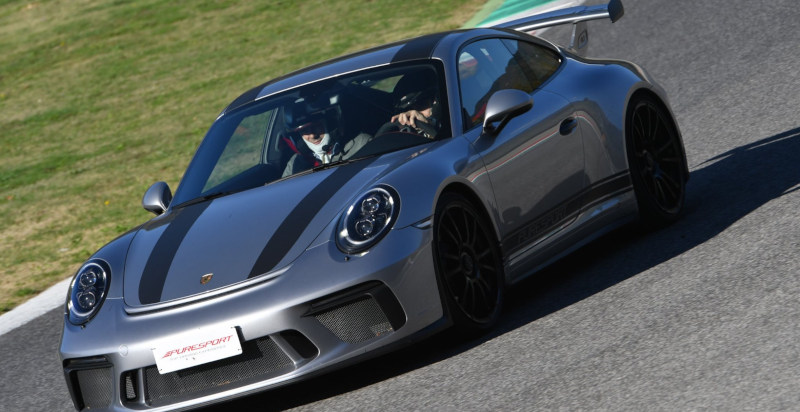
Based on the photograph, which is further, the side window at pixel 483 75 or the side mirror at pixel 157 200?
the side mirror at pixel 157 200

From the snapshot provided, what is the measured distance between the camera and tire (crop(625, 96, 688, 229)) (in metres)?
6.93

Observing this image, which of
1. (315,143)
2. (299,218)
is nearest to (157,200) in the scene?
(315,143)

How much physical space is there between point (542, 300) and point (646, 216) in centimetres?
116

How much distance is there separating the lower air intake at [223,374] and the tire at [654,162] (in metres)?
2.74

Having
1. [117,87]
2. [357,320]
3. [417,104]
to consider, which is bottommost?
[117,87]

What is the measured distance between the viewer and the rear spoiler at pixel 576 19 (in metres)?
7.51

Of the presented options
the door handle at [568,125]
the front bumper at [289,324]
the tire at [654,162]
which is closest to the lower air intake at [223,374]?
the front bumper at [289,324]

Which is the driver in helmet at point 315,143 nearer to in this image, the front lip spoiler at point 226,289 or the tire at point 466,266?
the tire at point 466,266

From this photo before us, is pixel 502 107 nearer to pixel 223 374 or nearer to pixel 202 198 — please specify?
pixel 202 198

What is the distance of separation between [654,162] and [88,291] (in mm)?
3337

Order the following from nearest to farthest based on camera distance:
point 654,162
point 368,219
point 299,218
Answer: point 368,219
point 299,218
point 654,162

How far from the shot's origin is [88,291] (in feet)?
18.1

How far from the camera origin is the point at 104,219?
36.7ft

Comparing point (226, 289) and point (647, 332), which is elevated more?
point (226, 289)
